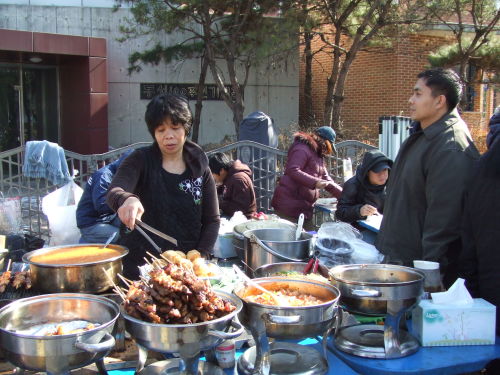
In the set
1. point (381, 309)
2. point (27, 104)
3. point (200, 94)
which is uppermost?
point (200, 94)

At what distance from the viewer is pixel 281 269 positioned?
101 inches

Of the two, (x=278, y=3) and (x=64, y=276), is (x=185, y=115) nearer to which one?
(x=64, y=276)

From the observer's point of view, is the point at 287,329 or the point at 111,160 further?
the point at 111,160

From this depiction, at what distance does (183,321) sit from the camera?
5.41ft

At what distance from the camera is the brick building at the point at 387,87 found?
1393 cm

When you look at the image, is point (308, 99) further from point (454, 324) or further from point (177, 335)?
point (177, 335)

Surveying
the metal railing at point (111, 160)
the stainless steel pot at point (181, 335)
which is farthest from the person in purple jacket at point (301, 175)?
the stainless steel pot at point (181, 335)

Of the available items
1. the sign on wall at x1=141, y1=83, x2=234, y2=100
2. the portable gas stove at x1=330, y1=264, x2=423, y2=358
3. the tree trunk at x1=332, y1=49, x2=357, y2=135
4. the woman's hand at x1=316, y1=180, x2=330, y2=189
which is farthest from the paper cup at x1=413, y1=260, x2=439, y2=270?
the sign on wall at x1=141, y1=83, x2=234, y2=100

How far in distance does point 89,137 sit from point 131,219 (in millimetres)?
10038

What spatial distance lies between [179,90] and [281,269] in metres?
11.4

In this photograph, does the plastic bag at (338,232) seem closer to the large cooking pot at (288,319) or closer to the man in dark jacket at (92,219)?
the large cooking pot at (288,319)

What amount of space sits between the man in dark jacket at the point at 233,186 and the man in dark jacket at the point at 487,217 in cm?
286

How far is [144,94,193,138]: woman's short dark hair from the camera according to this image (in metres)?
2.55

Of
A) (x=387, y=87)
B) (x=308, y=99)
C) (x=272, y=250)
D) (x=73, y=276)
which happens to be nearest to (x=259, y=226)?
(x=272, y=250)
